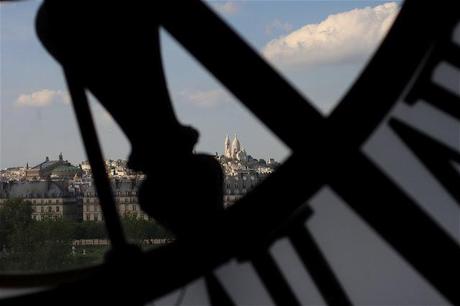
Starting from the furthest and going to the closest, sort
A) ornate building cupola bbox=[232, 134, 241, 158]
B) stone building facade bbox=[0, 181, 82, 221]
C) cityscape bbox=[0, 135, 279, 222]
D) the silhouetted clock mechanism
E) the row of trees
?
ornate building cupola bbox=[232, 134, 241, 158] → stone building facade bbox=[0, 181, 82, 221] → cityscape bbox=[0, 135, 279, 222] → the row of trees → the silhouetted clock mechanism

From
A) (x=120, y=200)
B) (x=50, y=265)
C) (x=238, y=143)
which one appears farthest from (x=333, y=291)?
(x=238, y=143)

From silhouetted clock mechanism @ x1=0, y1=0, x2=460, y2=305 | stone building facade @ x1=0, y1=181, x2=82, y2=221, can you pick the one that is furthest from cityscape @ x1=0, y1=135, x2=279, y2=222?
silhouetted clock mechanism @ x1=0, y1=0, x2=460, y2=305

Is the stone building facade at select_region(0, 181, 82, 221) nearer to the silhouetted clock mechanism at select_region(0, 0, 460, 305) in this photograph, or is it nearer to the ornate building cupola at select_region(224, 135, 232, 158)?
the ornate building cupola at select_region(224, 135, 232, 158)

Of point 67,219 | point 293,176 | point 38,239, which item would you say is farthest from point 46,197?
point 293,176

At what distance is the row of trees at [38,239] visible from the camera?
105ft

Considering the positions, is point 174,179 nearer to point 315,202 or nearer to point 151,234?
point 315,202

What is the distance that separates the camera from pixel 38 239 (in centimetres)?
3278

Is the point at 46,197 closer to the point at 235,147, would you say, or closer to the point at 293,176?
the point at 235,147

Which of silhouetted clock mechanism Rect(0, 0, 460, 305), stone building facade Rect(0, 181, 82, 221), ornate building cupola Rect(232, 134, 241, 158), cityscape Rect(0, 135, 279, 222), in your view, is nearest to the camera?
silhouetted clock mechanism Rect(0, 0, 460, 305)

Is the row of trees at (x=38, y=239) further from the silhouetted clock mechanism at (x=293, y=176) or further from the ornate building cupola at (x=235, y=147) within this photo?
the silhouetted clock mechanism at (x=293, y=176)

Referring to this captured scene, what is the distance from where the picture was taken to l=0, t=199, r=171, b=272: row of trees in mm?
32000

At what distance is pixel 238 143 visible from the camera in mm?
53438

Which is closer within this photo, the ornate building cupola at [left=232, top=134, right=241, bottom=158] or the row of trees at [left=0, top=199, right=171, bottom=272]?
the row of trees at [left=0, top=199, right=171, bottom=272]

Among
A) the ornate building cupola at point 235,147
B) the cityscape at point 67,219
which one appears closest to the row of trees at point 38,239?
the cityscape at point 67,219
